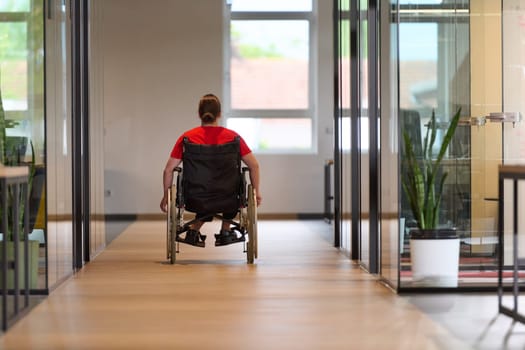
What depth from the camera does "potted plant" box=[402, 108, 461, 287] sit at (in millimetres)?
4457

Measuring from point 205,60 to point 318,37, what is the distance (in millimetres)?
1264

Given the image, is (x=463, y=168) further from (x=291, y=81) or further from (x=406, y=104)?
(x=291, y=81)

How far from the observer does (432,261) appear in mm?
4453

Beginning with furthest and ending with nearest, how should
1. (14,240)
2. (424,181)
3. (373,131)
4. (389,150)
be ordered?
(373,131) → (389,150) → (424,181) → (14,240)

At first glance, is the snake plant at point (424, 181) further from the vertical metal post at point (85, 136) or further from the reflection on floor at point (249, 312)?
the vertical metal post at point (85, 136)

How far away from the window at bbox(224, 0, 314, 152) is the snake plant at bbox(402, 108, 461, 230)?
6.07 metres

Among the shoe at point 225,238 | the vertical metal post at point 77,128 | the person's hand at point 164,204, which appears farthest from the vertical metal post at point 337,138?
the vertical metal post at point 77,128

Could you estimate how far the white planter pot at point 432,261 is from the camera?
175 inches

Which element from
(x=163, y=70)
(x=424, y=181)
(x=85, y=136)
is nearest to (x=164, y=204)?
(x=85, y=136)

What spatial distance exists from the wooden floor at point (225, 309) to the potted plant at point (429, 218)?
232mm

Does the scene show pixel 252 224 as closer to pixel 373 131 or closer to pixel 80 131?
pixel 373 131

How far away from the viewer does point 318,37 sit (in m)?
10.5

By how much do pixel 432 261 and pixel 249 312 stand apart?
104 centimetres

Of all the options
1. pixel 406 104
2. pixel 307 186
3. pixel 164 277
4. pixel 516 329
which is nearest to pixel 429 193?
pixel 406 104
